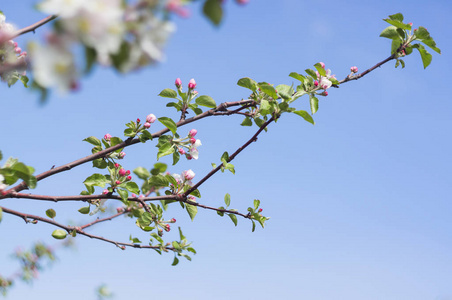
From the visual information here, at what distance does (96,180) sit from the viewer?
2244 millimetres

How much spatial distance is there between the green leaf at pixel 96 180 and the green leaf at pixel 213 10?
162 centimetres

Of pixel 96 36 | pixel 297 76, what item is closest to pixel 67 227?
pixel 297 76

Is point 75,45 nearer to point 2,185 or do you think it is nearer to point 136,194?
point 2,185

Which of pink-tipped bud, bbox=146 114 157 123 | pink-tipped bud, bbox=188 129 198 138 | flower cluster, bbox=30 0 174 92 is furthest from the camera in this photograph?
pink-tipped bud, bbox=188 129 198 138

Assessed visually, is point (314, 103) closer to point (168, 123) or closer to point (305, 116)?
point (305, 116)

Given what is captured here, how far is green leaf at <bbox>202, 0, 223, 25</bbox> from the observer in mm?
790

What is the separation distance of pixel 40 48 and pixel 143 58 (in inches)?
7.1

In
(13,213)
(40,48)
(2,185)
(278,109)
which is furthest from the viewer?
(278,109)

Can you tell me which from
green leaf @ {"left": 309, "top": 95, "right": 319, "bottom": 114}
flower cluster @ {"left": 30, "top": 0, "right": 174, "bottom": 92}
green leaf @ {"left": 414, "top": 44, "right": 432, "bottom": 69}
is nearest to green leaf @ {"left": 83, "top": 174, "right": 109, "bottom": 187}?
green leaf @ {"left": 309, "top": 95, "right": 319, "bottom": 114}

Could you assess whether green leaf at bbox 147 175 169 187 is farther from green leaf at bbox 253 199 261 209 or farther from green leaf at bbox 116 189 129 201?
green leaf at bbox 253 199 261 209

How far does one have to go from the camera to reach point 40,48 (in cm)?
73

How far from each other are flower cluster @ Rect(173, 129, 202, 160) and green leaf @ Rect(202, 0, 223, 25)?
1.57 meters

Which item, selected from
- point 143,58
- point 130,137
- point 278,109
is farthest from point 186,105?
point 143,58

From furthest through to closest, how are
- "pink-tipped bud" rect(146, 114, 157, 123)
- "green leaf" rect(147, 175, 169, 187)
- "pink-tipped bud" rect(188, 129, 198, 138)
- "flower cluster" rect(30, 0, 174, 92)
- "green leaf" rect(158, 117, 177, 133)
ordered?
"pink-tipped bud" rect(188, 129, 198, 138)
"pink-tipped bud" rect(146, 114, 157, 123)
"green leaf" rect(158, 117, 177, 133)
"green leaf" rect(147, 175, 169, 187)
"flower cluster" rect(30, 0, 174, 92)
